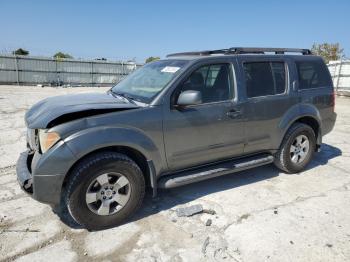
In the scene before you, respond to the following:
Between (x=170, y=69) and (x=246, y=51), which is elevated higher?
(x=246, y=51)

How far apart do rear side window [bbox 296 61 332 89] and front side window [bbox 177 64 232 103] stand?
4.99ft

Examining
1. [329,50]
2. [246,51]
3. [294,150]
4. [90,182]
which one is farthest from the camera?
[329,50]

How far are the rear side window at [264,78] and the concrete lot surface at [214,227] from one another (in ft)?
4.53

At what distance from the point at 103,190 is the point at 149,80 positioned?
5.24 feet

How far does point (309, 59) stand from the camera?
5.20 m

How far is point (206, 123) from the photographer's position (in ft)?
13.0

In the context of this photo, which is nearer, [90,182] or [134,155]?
[90,182]

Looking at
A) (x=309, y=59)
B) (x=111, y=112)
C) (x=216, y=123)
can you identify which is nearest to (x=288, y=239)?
(x=216, y=123)

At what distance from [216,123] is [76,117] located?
1.73 m

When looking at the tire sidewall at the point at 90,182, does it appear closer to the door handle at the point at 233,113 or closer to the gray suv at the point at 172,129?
the gray suv at the point at 172,129

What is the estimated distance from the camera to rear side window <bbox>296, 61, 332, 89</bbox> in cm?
505

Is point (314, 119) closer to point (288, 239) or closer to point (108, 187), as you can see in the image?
point (288, 239)

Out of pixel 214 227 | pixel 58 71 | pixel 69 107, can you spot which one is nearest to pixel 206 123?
pixel 214 227

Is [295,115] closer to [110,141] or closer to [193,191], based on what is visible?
[193,191]
